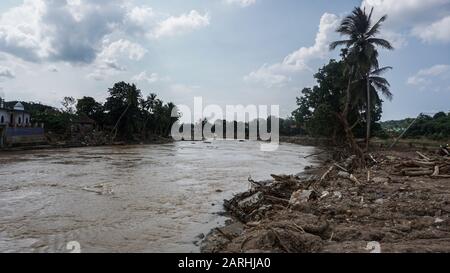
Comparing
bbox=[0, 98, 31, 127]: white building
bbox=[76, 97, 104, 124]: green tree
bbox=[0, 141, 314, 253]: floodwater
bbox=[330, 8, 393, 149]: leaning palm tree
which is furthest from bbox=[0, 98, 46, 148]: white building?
bbox=[330, 8, 393, 149]: leaning palm tree

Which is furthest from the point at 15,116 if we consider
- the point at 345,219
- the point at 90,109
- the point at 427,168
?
the point at 345,219

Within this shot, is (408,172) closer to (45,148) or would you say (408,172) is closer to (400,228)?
(400,228)

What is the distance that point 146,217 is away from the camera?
1091cm

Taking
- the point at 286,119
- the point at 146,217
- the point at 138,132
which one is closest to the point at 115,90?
the point at 138,132

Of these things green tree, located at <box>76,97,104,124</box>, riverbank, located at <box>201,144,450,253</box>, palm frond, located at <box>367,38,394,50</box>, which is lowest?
riverbank, located at <box>201,144,450,253</box>

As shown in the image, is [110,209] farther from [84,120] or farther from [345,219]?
[84,120]

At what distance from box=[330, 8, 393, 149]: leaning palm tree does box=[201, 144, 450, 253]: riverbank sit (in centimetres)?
1822

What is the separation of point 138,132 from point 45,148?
85.2 feet

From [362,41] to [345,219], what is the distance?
2475cm

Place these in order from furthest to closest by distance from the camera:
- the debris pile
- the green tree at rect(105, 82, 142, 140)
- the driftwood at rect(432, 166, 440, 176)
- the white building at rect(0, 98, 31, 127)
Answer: the green tree at rect(105, 82, 142, 140)
the white building at rect(0, 98, 31, 127)
the debris pile
the driftwood at rect(432, 166, 440, 176)

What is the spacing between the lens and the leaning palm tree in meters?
28.9

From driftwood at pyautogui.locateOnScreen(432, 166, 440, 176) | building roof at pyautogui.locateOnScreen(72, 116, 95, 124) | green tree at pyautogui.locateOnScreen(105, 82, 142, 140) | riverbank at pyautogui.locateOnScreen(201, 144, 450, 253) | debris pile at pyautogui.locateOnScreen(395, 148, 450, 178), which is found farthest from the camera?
green tree at pyautogui.locateOnScreen(105, 82, 142, 140)

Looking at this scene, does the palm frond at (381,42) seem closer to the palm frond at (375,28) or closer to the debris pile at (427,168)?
the palm frond at (375,28)

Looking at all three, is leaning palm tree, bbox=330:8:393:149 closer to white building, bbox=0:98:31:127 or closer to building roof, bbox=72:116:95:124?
white building, bbox=0:98:31:127
